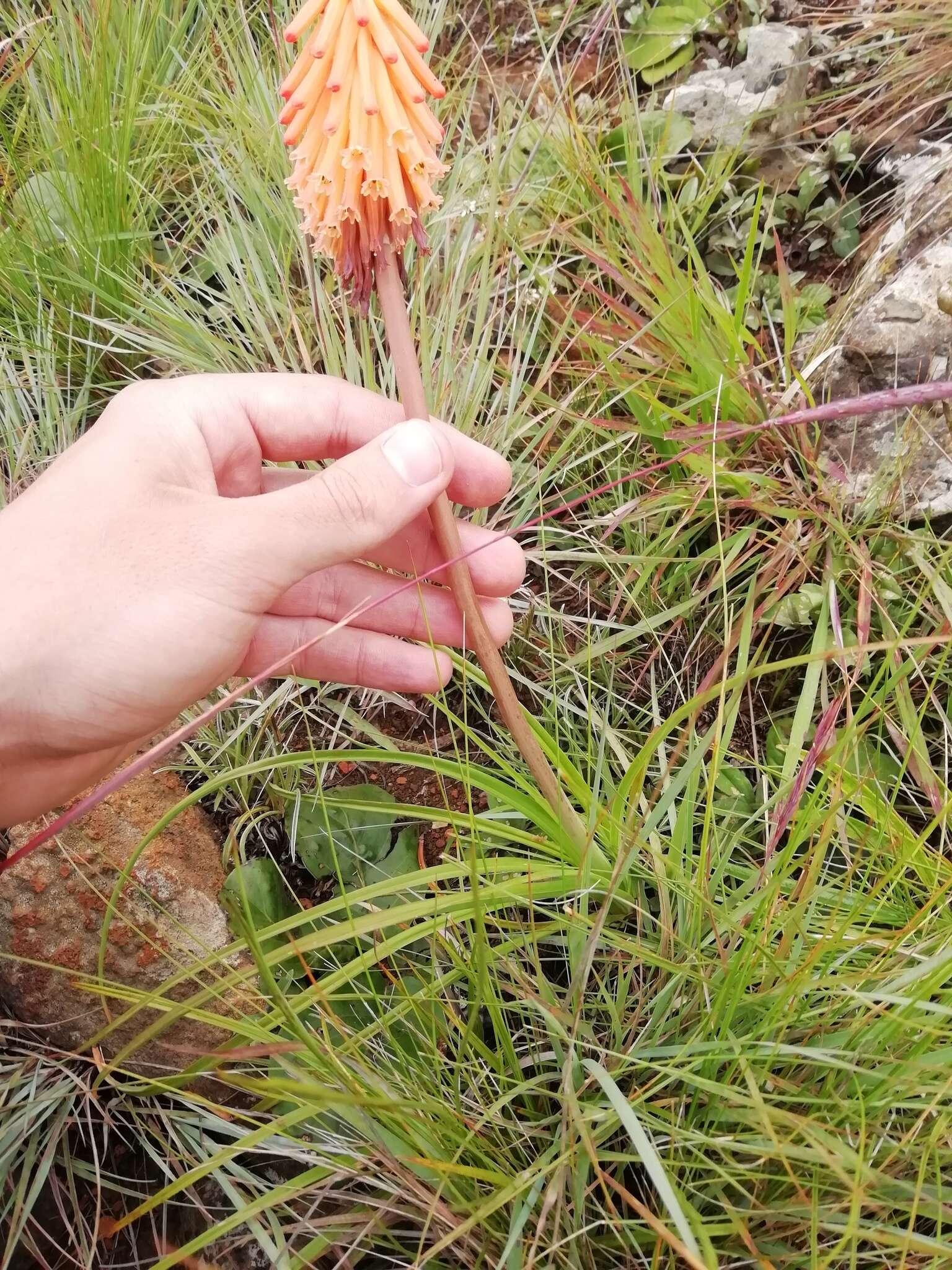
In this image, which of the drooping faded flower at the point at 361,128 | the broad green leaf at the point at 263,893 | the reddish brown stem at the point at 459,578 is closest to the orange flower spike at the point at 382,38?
the drooping faded flower at the point at 361,128

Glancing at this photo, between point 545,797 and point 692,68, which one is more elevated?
point 692,68

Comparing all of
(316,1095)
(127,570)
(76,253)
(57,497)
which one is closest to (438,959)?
(316,1095)

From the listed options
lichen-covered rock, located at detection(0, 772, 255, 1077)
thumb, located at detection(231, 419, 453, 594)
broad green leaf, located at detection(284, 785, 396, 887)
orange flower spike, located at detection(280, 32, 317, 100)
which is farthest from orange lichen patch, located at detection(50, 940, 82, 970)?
orange flower spike, located at detection(280, 32, 317, 100)

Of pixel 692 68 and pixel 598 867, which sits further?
pixel 692 68

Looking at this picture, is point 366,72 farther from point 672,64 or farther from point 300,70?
point 672,64

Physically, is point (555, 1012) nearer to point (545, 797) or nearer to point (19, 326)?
point (545, 797)
